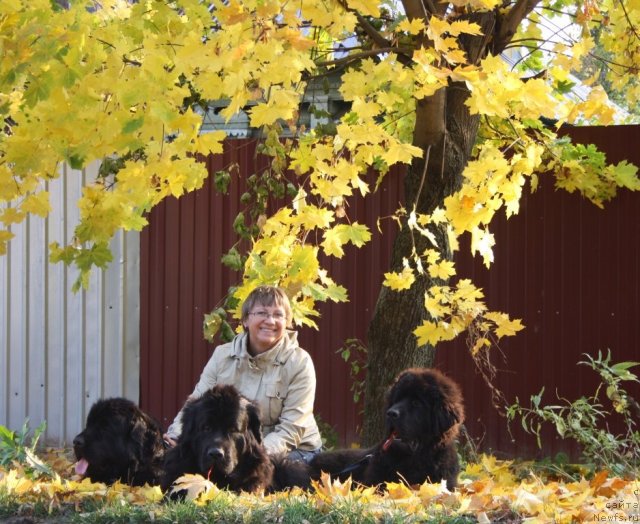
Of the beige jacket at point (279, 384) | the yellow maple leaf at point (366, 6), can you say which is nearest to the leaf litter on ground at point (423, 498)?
the beige jacket at point (279, 384)

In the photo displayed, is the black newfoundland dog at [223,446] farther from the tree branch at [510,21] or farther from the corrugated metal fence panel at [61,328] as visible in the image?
the corrugated metal fence panel at [61,328]

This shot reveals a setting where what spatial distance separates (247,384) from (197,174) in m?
1.71

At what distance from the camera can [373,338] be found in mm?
6910

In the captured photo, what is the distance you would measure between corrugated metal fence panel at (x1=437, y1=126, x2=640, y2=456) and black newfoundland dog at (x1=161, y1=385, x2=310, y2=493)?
3.44 metres

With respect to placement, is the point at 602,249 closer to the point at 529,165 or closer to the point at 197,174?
the point at 529,165

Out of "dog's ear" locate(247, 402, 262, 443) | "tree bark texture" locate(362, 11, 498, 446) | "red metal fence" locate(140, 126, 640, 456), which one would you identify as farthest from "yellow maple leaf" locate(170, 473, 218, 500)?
"red metal fence" locate(140, 126, 640, 456)

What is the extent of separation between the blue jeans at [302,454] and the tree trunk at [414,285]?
35.2 inches

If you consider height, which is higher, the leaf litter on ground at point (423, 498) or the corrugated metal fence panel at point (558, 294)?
the corrugated metal fence panel at point (558, 294)

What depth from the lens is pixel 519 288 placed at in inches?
323

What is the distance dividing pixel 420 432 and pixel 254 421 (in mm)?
863

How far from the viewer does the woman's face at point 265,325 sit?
5.91 meters

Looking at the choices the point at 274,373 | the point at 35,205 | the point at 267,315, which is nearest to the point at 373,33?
the point at 267,315

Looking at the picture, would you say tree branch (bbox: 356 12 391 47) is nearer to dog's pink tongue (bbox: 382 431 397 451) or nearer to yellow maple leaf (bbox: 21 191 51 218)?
yellow maple leaf (bbox: 21 191 51 218)

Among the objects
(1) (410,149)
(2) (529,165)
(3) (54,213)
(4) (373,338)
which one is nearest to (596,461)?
(4) (373,338)
